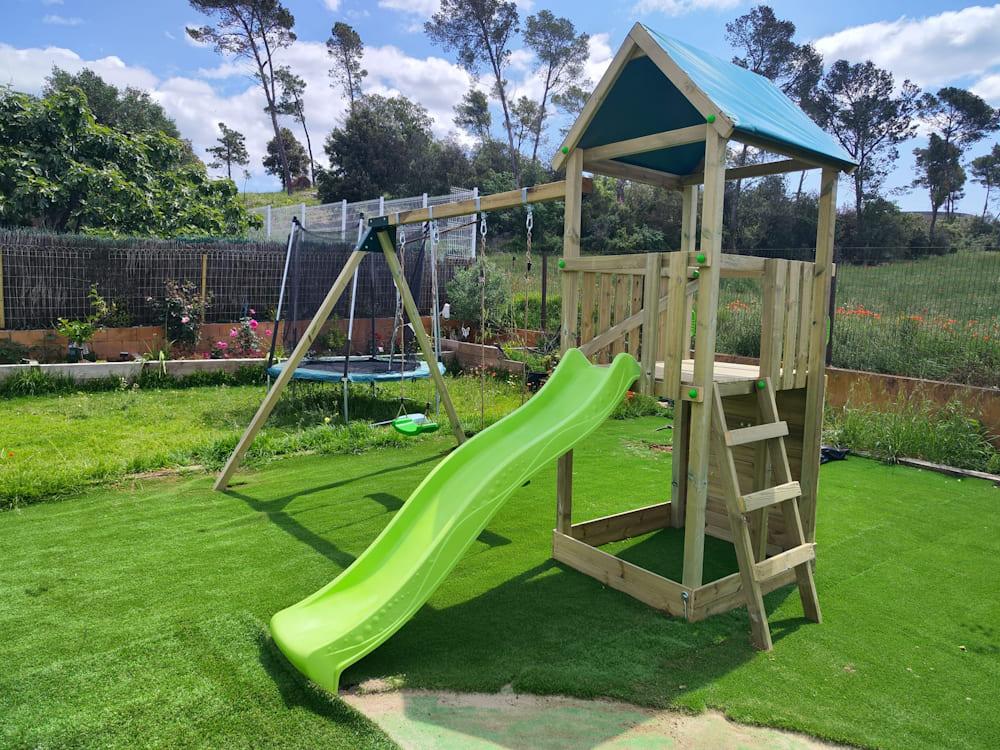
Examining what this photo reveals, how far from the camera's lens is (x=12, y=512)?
495 centimetres

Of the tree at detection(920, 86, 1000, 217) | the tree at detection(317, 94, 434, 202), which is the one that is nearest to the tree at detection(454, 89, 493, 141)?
the tree at detection(317, 94, 434, 202)

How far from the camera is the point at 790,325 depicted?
12.4 ft

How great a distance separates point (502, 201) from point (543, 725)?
319 cm

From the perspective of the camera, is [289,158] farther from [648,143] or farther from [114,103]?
[648,143]

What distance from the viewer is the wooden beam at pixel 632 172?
13.9ft

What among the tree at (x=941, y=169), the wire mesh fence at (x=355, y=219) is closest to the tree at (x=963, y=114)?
the tree at (x=941, y=169)

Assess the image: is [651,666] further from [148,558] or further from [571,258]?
[148,558]

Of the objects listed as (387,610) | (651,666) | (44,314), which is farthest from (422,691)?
(44,314)

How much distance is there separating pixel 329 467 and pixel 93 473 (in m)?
1.94

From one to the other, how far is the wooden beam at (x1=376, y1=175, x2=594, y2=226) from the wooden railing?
453 millimetres

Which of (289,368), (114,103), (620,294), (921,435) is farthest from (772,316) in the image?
(114,103)

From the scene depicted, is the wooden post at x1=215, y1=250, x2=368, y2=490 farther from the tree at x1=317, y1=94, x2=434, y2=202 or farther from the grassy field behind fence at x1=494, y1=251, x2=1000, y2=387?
the tree at x1=317, y1=94, x2=434, y2=202

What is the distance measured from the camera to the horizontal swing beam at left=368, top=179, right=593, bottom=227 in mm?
4152

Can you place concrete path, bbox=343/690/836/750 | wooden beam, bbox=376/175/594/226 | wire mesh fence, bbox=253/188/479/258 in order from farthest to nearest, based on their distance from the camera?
1. wire mesh fence, bbox=253/188/479/258
2. wooden beam, bbox=376/175/594/226
3. concrete path, bbox=343/690/836/750
